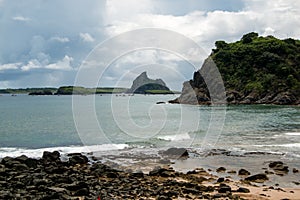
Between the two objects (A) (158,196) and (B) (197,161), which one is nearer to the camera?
(A) (158,196)

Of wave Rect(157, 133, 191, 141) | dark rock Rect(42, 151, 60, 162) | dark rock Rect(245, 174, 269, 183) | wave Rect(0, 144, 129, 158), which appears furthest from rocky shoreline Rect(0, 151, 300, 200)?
wave Rect(157, 133, 191, 141)

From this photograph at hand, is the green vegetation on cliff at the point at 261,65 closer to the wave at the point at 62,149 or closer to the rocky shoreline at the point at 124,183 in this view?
the wave at the point at 62,149

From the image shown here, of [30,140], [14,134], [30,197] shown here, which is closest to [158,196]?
[30,197]

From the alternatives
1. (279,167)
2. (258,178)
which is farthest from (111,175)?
(279,167)

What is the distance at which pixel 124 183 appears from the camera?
677 inches

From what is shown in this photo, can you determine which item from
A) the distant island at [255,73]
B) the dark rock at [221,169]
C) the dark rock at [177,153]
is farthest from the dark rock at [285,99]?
the dark rock at [221,169]

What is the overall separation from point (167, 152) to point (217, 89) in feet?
271

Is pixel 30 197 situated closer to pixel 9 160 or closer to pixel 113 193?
pixel 113 193

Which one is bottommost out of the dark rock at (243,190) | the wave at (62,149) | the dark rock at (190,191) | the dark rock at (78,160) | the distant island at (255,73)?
the wave at (62,149)

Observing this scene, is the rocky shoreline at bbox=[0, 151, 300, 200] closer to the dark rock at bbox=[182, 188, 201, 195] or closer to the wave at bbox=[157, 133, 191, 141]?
the dark rock at bbox=[182, 188, 201, 195]

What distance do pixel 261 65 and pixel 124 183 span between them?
94948 mm

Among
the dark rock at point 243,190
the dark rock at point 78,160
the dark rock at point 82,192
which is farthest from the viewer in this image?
the dark rock at point 78,160

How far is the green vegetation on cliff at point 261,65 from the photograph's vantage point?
317 feet

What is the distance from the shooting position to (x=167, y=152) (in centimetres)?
2748
